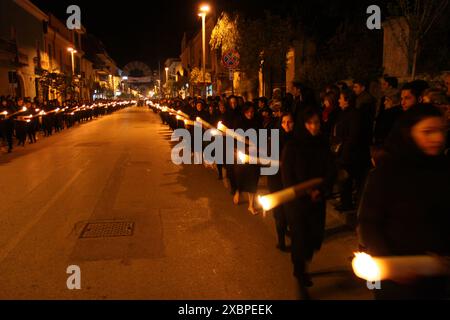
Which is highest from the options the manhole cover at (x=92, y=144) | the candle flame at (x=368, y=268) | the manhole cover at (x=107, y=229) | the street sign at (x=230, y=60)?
the street sign at (x=230, y=60)

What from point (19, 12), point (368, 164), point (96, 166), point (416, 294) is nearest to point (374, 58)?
point (96, 166)

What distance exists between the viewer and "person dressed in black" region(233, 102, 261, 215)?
8062 mm

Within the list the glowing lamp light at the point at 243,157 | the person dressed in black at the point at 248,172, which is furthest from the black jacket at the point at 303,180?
the glowing lamp light at the point at 243,157

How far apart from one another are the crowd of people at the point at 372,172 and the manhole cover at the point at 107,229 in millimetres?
2039

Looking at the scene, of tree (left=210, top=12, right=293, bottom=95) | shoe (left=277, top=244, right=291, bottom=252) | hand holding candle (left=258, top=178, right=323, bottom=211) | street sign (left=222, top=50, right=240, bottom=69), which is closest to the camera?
hand holding candle (left=258, top=178, right=323, bottom=211)

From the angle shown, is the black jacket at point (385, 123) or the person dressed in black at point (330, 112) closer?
the black jacket at point (385, 123)

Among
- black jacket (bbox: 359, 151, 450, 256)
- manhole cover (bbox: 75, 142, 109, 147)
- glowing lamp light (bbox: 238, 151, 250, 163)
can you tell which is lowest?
manhole cover (bbox: 75, 142, 109, 147)

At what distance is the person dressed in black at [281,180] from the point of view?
5973 millimetres

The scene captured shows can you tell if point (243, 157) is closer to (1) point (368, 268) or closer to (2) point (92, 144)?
(1) point (368, 268)

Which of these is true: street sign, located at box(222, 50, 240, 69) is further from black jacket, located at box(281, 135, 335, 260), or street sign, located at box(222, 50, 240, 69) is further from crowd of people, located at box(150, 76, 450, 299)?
black jacket, located at box(281, 135, 335, 260)

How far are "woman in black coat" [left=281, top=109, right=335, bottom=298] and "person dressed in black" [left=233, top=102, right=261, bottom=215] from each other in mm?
2934

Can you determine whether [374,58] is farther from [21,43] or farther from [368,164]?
[21,43]

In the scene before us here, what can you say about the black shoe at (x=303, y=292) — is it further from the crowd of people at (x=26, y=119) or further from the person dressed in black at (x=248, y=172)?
the crowd of people at (x=26, y=119)

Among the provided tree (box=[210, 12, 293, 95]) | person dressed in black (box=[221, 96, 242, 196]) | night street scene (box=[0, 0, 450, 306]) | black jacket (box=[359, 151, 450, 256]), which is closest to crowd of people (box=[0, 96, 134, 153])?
night street scene (box=[0, 0, 450, 306])
